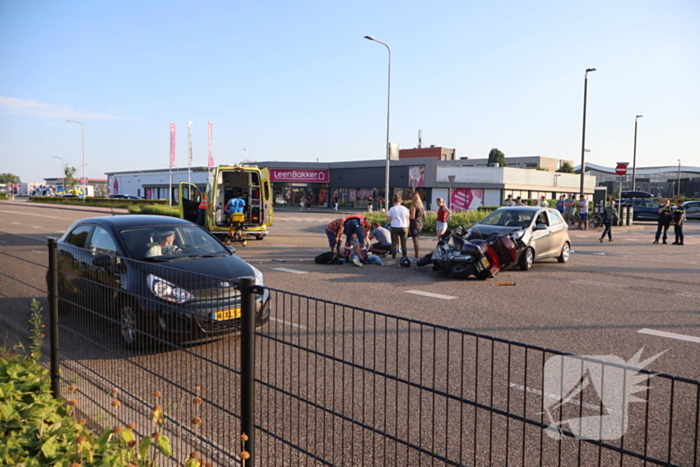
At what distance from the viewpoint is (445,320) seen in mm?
8133

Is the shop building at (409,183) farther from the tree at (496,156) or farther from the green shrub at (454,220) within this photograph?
the tree at (496,156)

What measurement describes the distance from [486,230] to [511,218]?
854 millimetres

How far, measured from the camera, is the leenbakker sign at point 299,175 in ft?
190

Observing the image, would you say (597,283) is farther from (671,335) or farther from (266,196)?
(266,196)

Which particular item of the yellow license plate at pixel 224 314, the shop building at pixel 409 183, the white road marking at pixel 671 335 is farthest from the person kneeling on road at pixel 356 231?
the shop building at pixel 409 183

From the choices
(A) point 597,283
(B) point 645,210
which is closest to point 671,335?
(A) point 597,283

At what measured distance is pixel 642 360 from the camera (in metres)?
6.46

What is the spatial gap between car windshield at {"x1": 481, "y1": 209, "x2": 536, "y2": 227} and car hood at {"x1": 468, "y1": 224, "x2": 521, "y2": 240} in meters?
0.30

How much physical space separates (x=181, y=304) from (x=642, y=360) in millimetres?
5428

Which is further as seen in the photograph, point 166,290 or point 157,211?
point 157,211

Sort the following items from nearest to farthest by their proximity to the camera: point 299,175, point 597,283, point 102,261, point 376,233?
point 102,261 < point 597,283 < point 376,233 < point 299,175

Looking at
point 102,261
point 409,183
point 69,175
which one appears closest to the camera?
point 102,261

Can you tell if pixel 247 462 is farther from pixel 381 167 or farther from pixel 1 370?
pixel 381 167

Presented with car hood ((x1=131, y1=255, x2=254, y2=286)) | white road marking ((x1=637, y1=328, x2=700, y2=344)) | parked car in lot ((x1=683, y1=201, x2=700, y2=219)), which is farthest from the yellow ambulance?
parked car in lot ((x1=683, y1=201, x2=700, y2=219))
